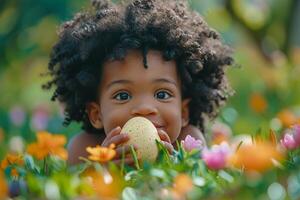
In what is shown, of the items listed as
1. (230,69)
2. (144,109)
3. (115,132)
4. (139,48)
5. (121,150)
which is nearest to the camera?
(121,150)

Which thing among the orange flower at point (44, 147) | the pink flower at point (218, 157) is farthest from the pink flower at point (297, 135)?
the orange flower at point (44, 147)

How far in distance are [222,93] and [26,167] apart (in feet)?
3.43

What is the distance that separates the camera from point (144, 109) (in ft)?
9.15

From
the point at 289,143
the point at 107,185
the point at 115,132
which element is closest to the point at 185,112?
the point at 115,132

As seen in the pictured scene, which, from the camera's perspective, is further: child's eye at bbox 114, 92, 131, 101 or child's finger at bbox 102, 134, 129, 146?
child's eye at bbox 114, 92, 131, 101

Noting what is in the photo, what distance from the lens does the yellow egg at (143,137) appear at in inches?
101

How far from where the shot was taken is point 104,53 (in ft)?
9.82

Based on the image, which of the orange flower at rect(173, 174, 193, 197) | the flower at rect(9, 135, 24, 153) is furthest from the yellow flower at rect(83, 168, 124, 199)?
the flower at rect(9, 135, 24, 153)

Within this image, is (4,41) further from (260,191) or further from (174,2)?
(260,191)

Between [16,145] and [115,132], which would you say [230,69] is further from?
[115,132]

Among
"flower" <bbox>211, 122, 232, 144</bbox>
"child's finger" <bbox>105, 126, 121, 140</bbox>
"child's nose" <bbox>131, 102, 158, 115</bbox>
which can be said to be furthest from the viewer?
"flower" <bbox>211, 122, 232, 144</bbox>

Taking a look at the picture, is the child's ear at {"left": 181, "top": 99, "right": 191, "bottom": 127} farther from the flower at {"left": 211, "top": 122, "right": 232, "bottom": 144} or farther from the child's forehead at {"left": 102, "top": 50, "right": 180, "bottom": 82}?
the flower at {"left": 211, "top": 122, "right": 232, "bottom": 144}

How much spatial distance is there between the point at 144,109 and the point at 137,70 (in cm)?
14

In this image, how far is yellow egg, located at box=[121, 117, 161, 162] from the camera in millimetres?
2562
